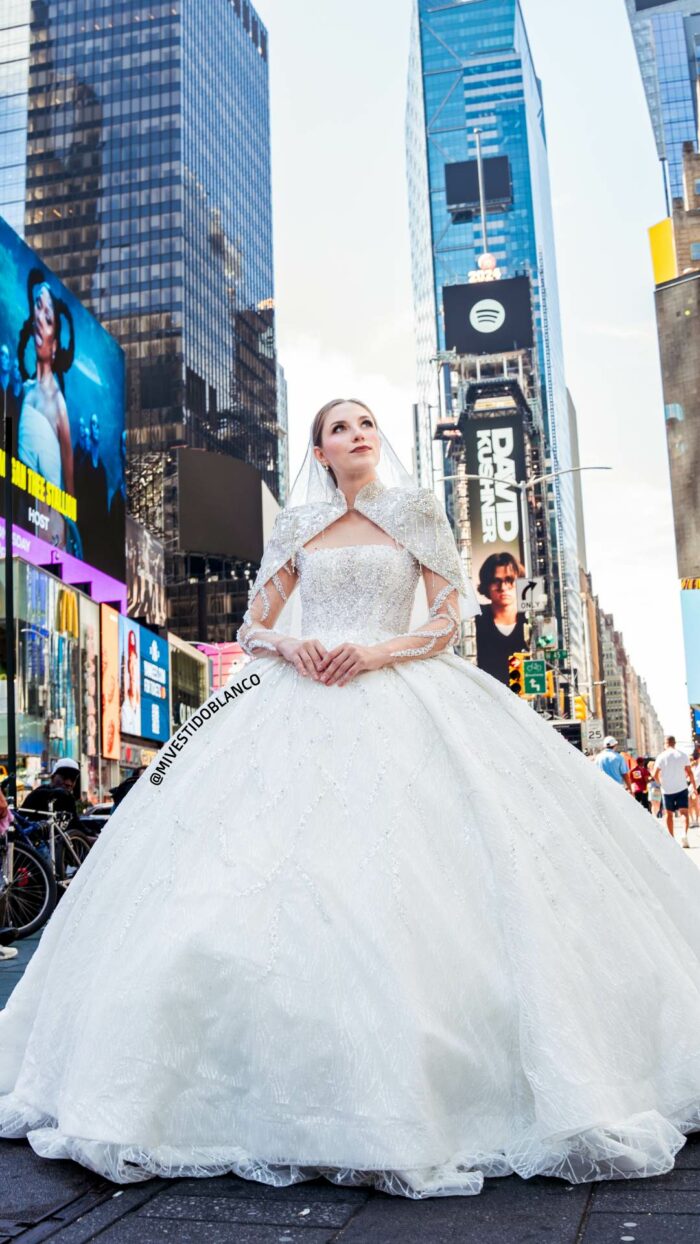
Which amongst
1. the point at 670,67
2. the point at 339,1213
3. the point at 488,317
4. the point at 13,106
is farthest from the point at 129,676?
the point at 670,67

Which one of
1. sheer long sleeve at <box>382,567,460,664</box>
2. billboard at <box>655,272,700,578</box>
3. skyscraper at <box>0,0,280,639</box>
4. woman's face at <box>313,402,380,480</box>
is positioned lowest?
sheer long sleeve at <box>382,567,460,664</box>

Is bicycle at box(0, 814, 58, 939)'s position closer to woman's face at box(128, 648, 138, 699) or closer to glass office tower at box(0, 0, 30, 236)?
woman's face at box(128, 648, 138, 699)

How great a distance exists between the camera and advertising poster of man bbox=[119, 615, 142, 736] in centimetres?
4562

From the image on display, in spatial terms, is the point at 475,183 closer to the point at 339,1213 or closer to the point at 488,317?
the point at 488,317

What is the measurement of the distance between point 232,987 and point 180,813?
68 centimetres

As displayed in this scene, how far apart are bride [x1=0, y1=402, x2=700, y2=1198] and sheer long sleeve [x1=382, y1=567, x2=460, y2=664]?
0.01 metres

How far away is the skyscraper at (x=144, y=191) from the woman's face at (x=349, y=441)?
3938 inches

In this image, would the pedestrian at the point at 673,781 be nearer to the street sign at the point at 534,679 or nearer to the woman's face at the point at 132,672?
the street sign at the point at 534,679

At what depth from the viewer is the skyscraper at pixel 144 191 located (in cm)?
10831

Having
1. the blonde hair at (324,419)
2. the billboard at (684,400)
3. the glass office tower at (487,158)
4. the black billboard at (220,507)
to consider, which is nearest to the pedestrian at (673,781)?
the blonde hair at (324,419)

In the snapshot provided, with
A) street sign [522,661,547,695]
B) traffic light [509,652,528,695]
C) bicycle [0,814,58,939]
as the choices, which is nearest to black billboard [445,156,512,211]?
street sign [522,661,547,695]

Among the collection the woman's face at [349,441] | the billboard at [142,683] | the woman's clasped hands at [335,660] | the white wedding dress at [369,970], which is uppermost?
the billboard at [142,683]

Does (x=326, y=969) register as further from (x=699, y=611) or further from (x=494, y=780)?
(x=699, y=611)

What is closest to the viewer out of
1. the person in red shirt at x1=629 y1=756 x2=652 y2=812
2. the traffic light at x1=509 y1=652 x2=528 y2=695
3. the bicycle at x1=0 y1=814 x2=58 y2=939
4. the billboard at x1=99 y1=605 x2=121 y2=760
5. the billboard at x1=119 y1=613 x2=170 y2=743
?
the bicycle at x1=0 y1=814 x2=58 y2=939
